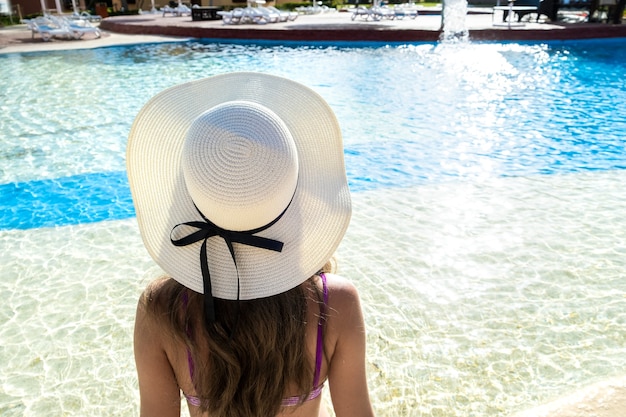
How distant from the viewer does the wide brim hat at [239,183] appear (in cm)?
94

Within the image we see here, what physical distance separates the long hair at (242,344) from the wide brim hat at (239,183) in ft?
0.22

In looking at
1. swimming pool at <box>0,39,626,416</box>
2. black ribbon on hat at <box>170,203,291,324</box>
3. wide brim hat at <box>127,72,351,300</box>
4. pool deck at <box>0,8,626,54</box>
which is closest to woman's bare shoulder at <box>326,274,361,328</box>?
wide brim hat at <box>127,72,351,300</box>

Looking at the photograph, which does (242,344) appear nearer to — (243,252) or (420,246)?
(243,252)

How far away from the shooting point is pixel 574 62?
38.3 ft

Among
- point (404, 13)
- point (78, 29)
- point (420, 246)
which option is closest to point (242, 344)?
point (420, 246)

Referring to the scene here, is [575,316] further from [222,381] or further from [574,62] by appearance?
[574,62]

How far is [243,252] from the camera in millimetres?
1044

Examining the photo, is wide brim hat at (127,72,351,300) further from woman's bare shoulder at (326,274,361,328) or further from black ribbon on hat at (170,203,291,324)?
woman's bare shoulder at (326,274,361,328)

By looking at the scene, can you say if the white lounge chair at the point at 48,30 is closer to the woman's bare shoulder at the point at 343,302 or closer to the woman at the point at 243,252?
the woman at the point at 243,252

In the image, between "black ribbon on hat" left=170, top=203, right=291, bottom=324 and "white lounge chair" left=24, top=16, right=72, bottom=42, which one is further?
"white lounge chair" left=24, top=16, right=72, bottom=42

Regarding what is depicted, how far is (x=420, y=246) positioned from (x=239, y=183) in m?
3.17

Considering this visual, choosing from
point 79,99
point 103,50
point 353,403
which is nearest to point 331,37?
point 103,50

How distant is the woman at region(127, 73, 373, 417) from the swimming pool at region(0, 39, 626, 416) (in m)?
1.47

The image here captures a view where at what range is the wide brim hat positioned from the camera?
94 cm
